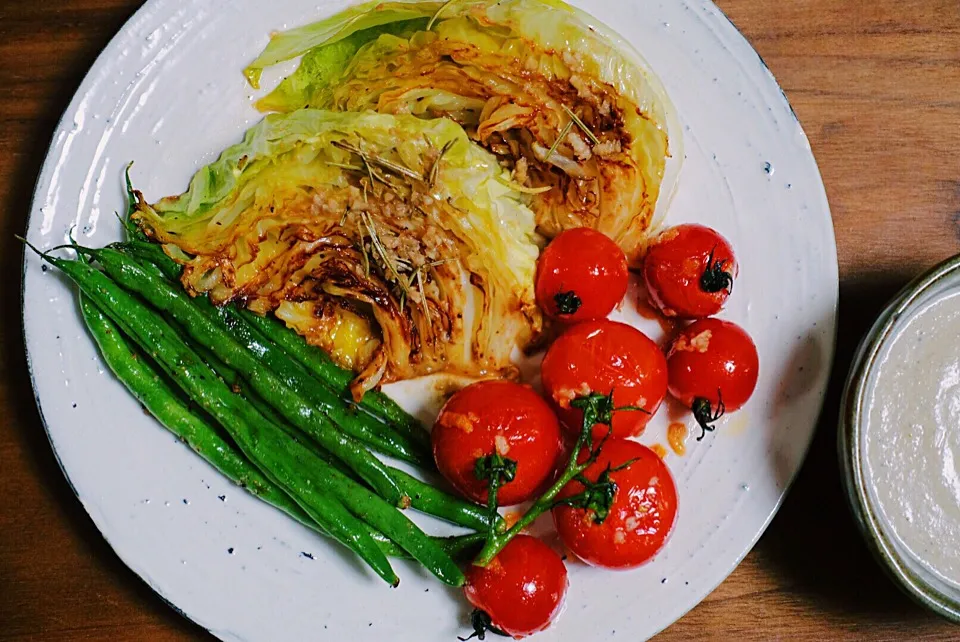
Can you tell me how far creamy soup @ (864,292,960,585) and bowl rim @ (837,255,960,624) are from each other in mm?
117

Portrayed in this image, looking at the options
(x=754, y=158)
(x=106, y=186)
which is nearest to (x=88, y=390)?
(x=106, y=186)

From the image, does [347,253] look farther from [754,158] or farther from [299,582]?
[754,158]

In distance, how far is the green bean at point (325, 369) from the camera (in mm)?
2619

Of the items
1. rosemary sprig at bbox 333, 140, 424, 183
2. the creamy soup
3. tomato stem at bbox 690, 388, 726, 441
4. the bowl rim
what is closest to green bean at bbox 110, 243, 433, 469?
rosemary sprig at bbox 333, 140, 424, 183

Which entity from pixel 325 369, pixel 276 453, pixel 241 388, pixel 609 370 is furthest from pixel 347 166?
pixel 609 370

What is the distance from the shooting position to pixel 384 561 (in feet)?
8.16

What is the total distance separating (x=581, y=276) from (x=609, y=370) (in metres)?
0.30

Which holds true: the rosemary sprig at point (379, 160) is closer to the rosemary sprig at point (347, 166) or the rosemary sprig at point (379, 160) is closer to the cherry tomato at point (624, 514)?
the rosemary sprig at point (347, 166)

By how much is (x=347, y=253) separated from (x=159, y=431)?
2.82ft

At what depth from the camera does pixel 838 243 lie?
2812 millimetres

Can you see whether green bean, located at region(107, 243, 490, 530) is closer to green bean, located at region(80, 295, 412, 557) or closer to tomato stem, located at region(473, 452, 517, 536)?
green bean, located at region(80, 295, 412, 557)

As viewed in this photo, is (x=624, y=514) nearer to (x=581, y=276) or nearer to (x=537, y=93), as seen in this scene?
(x=581, y=276)

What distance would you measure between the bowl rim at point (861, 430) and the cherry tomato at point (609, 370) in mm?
551

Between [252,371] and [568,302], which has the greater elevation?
[568,302]
